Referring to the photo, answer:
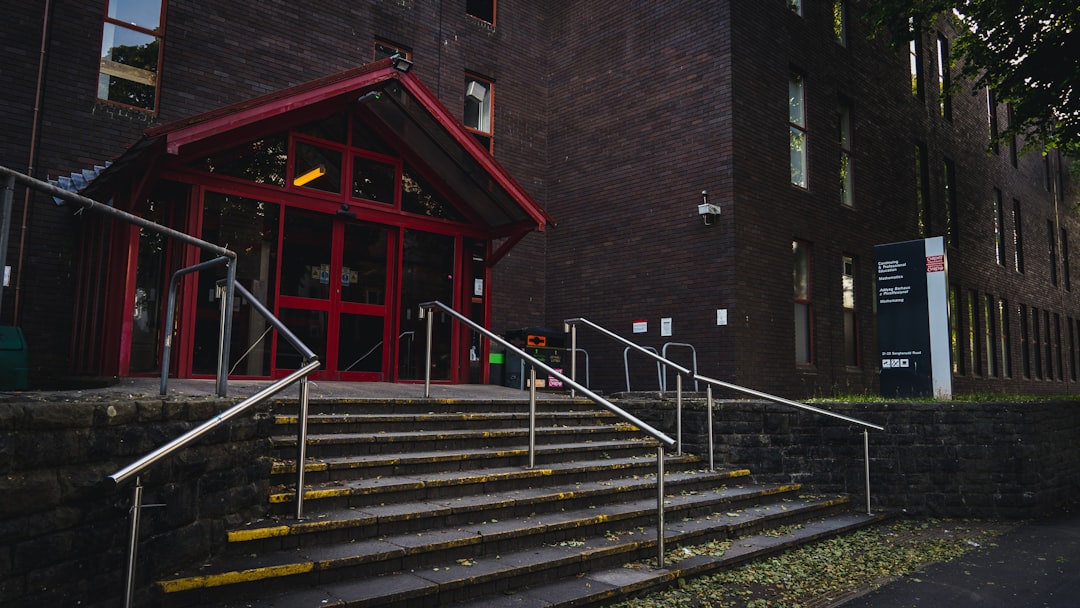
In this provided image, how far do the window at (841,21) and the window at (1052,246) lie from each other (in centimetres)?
1486

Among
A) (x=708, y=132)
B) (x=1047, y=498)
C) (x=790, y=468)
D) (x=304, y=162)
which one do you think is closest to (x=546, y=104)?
(x=708, y=132)

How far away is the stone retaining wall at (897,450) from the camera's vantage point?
8.53 meters

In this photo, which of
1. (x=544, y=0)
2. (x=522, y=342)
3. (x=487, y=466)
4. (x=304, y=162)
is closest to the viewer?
(x=487, y=466)

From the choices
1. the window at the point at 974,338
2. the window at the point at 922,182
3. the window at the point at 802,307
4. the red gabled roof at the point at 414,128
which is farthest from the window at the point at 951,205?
the red gabled roof at the point at 414,128

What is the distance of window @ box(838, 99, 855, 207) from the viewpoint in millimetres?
15016

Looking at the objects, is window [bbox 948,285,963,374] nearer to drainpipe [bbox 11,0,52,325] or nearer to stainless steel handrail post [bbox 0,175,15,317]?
drainpipe [bbox 11,0,52,325]

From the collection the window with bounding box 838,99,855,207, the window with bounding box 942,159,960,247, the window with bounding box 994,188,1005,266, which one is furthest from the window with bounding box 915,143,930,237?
the window with bounding box 994,188,1005,266

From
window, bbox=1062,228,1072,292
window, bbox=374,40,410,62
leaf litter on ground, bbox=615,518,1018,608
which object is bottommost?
leaf litter on ground, bbox=615,518,1018,608

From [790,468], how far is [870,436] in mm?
1052

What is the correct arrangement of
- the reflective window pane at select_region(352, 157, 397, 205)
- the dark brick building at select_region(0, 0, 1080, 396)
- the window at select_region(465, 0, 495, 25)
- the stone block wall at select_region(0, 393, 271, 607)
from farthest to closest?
the window at select_region(465, 0, 495, 25), the reflective window pane at select_region(352, 157, 397, 205), the dark brick building at select_region(0, 0, 1080, 396), the stone block wall at select_region(0, 393, 271, 607)

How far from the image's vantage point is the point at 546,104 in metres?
15.8

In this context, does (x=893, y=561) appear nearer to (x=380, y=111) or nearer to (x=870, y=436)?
(x=870, y=436)

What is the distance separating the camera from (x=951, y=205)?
19.0 meters

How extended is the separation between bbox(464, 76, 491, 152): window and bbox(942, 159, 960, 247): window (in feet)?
38.0
